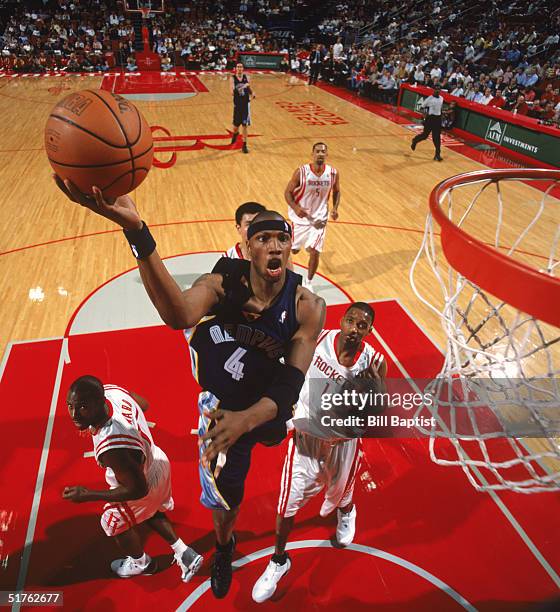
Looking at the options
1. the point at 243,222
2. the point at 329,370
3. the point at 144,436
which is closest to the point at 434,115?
the point at 243,222

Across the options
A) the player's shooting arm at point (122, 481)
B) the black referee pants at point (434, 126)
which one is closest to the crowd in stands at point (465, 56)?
the black referee pants at point (434, 126)

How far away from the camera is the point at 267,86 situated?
18.9m

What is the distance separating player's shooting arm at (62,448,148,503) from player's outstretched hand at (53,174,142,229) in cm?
124

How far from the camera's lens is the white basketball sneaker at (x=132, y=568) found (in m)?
2.66

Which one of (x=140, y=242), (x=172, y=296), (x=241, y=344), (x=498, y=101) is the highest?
(x=140, y=242)

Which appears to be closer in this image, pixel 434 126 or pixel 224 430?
pixel 224 430

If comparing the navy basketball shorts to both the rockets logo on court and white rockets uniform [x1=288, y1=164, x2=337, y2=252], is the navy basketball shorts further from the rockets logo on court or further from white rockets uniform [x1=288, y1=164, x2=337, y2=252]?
the rockets logo on court

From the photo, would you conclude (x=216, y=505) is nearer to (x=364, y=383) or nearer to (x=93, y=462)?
(x=364, y=383)

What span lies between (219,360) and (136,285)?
3631 mm

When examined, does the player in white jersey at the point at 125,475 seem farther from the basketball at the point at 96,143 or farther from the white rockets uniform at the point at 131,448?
the basketball at the point at 96,143

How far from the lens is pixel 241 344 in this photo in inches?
84.9

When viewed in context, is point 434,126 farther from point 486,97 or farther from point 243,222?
point 243,222

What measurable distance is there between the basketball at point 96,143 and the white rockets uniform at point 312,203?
338 cm

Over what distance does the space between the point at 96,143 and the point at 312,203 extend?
376 cm
